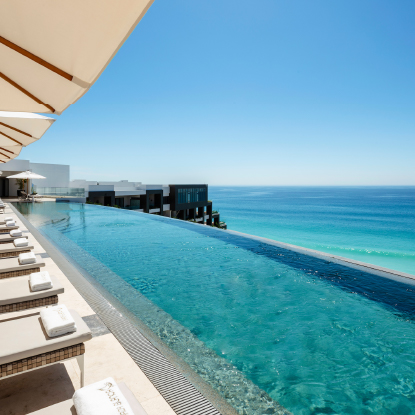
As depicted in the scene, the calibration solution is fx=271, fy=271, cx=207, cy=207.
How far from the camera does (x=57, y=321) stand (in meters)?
2.29

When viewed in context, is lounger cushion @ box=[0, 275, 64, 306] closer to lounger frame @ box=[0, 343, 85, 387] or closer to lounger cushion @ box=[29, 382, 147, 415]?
lounger frame @ box=[0, 343, 85, 387]

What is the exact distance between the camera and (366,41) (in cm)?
1962

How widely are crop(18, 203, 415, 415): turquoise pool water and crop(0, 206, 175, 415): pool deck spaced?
784 mm

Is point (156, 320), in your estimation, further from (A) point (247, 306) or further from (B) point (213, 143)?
(B) point (213, 143)

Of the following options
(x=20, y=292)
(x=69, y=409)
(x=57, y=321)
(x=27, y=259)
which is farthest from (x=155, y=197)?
(x=69, y=409)

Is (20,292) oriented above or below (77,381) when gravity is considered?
above

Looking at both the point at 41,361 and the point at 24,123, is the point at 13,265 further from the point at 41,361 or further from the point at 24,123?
Answer: the point at 41,361

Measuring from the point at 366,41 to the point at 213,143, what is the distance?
38815mm

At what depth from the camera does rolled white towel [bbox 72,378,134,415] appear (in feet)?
5.15

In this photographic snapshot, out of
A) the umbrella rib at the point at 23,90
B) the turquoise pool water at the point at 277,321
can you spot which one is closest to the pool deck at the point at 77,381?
the turquoise pool water at the point at 277,321

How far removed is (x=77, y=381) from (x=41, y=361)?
14.1 inches

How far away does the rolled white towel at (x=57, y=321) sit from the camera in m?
2.21

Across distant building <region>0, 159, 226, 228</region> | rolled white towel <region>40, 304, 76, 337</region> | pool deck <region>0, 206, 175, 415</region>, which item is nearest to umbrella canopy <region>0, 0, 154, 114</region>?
rolled white towel <region>40, 304, 76, 337</region>

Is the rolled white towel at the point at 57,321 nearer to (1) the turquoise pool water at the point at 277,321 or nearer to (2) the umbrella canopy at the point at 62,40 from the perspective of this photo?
(1) the turquoise pool water at the point at 277,321
